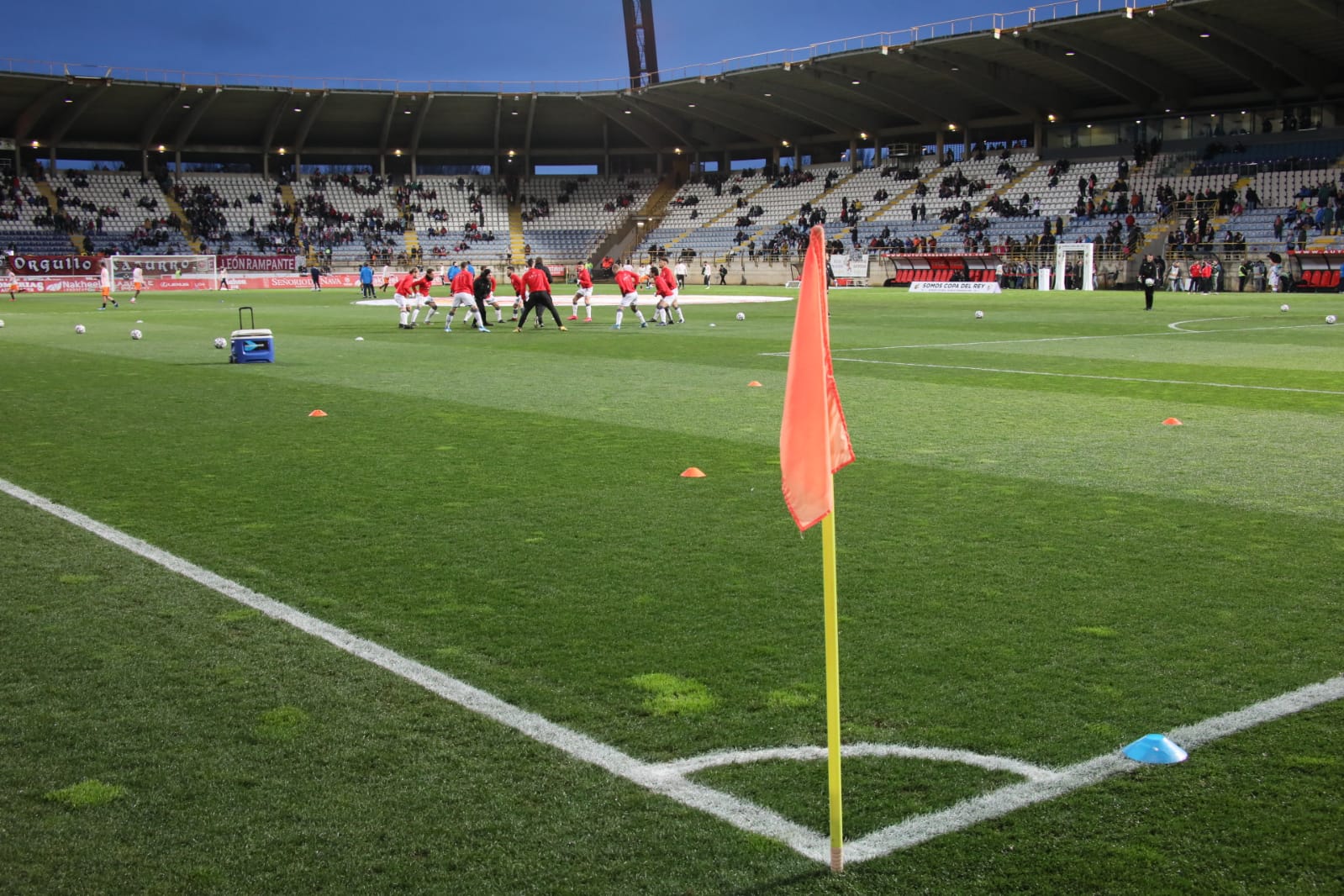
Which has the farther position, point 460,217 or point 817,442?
point 460,217

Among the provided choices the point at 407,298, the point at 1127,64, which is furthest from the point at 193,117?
the point at 1127,64

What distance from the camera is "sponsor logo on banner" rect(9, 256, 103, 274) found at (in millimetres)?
62812

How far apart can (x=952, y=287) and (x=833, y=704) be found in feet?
170

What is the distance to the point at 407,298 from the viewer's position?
29.7 meters

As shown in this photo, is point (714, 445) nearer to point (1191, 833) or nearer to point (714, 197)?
point (1191, 833)

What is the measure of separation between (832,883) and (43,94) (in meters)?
77.5

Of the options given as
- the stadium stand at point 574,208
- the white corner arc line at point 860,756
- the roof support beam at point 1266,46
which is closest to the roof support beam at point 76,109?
the stadium stand at point 574,208

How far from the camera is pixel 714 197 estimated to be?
81125 millimetres

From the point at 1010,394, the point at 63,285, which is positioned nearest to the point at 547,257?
the point at 63,285

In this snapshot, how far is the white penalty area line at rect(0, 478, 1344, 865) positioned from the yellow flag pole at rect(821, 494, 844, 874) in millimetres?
72

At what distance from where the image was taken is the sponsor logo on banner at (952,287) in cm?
5128

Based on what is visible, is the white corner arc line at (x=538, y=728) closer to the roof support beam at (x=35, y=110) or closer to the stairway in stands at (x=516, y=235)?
the roof support beam at (x=35, y=110)

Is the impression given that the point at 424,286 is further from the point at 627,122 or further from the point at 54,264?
the point at 627,122

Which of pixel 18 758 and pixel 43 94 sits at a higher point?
pixel 43 94
